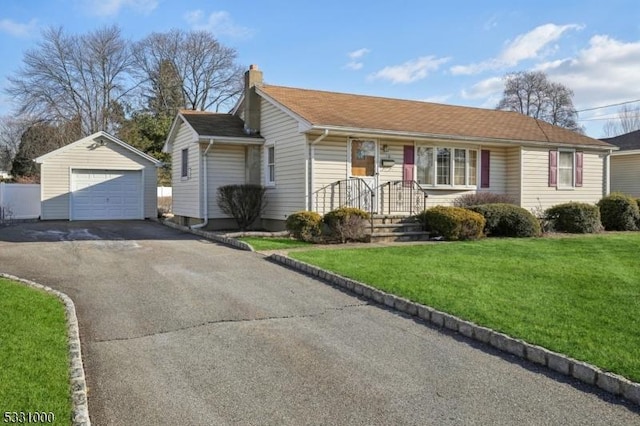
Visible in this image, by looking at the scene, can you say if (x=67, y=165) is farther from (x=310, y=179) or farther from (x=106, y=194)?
(x=310, y=179)

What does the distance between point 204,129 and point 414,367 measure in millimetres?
14113

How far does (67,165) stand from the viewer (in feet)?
73.4

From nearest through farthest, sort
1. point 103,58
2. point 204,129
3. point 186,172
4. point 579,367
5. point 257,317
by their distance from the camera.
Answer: point 579,367 < point 257,317 < point 204,129 < point 186,172 < point 103,58

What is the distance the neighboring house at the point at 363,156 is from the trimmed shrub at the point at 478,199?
0.79 ft

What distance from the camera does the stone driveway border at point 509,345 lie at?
169 inches

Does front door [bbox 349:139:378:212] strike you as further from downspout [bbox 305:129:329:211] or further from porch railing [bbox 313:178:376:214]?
downspout [bbox 305:129:329:211]

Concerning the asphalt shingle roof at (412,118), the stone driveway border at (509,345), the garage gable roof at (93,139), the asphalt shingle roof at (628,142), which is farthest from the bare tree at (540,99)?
the stone driveway border at (509,345)

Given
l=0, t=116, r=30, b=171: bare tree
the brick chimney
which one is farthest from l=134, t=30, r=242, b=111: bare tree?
the brick chimney

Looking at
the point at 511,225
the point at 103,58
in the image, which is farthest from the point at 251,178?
the point at 103,58

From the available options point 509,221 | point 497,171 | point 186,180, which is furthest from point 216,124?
point 509,221

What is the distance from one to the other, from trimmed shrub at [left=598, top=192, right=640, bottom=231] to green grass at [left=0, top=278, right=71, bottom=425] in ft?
54.6

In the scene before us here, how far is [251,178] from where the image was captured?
Answer: 17656 mm

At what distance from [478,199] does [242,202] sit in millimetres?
7718

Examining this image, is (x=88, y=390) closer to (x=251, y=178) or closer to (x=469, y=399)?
(x=469, y=399)
